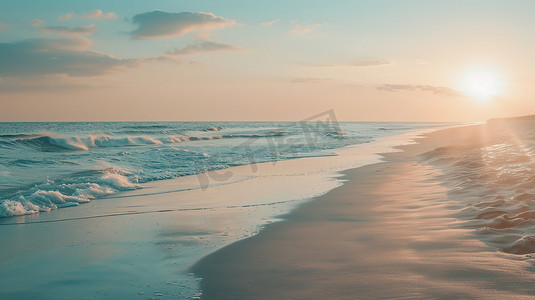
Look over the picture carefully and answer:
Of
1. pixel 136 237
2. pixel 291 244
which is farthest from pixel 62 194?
pixel 291 244

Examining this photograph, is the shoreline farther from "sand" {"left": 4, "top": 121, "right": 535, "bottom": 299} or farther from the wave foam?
the wave foam

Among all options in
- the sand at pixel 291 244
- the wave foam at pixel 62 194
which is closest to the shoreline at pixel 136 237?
the sand at pixel 291 244

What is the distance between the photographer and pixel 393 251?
15.1 feet

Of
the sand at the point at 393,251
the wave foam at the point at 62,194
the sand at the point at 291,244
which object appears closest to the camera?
the sand at the point at 393,251

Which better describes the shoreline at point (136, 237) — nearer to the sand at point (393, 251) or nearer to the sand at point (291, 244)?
the sand at point (291, 244)

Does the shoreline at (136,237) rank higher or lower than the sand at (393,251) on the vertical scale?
higher

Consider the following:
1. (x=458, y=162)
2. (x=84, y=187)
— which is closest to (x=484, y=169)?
(x=458, y=162)

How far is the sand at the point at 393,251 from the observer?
Answer: 3568 millimetres

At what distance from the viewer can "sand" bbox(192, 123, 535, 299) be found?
140 inches

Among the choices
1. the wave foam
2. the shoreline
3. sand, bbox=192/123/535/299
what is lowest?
sand, bbox=192/123/535/299

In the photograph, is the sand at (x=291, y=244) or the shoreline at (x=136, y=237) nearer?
the sand at (x=291, y=244)

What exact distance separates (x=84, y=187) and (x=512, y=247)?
9.27m

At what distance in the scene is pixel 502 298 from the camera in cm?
317

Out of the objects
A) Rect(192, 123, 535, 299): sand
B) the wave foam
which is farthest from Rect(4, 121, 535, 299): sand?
the wave foam
